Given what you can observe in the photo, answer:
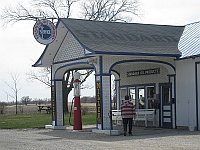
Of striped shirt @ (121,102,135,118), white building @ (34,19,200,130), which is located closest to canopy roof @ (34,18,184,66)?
white building @ (34,19,200,130)

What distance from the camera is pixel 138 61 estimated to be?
2584cm

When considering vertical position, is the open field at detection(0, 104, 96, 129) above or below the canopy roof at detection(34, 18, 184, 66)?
below

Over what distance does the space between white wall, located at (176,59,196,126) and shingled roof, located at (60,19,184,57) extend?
779 mm

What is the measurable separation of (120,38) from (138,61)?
1.45 meters

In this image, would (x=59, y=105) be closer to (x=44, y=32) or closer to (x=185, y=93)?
(x=44, y=32)

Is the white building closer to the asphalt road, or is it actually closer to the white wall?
the white wall

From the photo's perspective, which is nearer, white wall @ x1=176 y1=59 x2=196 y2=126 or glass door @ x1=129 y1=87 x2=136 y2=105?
white wall @ x1=176 y1=59 x2=196 y2=126

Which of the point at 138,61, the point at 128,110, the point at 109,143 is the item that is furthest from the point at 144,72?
the point at 109,143

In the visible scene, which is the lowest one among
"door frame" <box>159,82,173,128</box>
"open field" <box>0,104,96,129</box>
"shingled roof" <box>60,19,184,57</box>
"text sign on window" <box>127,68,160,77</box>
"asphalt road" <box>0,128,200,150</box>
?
A: "asphalt road" <box>0,128,200,150</box>

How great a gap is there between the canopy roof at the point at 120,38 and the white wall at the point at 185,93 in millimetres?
851

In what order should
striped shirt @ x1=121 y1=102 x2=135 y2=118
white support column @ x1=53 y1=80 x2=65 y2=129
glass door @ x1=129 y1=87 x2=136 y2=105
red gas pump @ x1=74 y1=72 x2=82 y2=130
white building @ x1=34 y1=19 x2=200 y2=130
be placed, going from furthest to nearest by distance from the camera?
glass door @ x1=129 y1=87 x2=136 y2=105, white support column @ x1=53 y1=80 x2=65 y2=129, red gas pump @ x1=74 y1=72 x2=82 y2=130, white building @ x1=34 y1=19 x2=200 y2=130, striped shirt @ x1=121 y1=102 x2=135 y2=118

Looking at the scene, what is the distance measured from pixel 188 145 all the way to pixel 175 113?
844 centimetres

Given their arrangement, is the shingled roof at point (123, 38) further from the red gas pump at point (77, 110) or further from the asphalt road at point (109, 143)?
the asphalt road at point (109, 143)

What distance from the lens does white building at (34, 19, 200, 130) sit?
24.4 meters
